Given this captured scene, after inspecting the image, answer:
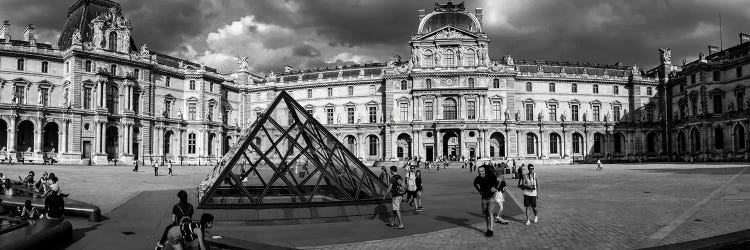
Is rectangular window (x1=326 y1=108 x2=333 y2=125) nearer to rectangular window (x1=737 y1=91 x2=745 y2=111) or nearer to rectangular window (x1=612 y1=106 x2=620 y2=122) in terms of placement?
rectangular window (x1=612 y1=106 x2=620 y2=122)

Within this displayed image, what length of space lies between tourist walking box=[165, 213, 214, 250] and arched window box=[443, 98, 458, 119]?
210 ft

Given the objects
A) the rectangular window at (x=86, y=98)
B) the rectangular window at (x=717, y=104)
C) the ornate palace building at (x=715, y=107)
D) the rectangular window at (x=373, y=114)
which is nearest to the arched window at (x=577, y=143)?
the ornate palace building at (x=715, y=107)

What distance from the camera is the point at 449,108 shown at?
72.1 metres

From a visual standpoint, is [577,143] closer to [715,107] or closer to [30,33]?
[715,107]

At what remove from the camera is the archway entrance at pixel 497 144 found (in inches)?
2894

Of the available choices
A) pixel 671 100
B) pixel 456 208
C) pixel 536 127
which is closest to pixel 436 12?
pixel 536 127

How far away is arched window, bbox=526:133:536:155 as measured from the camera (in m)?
76.4

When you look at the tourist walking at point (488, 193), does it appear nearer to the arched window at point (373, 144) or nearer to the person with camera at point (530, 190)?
the person with camera at point (530, 190)

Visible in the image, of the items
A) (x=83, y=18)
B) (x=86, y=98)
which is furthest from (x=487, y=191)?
(x=83, y=18)

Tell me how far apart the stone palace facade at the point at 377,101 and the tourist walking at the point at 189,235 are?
193 ft

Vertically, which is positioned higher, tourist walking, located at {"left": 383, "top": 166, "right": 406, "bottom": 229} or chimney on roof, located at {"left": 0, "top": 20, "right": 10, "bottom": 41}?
chimney on roof, located at {"left": 0, "top": 20, "right": 10, "bottom": 41}

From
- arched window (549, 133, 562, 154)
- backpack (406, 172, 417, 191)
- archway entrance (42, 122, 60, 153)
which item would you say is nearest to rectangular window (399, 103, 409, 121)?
arched window (549, 133, 562, 154)

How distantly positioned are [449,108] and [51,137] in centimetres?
5124

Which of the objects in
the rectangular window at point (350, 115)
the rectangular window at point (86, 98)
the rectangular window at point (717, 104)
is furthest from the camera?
the rectangular window at point (350, 115)
